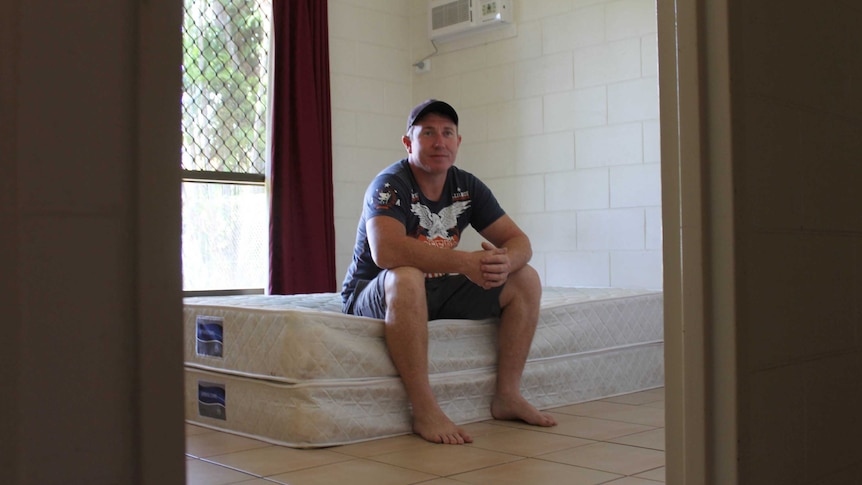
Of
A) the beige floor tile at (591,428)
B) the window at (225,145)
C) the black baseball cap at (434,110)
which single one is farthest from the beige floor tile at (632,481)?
the window at (225,145)

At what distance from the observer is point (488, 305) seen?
2914mm

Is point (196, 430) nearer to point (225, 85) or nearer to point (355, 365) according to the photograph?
point (355, 365)

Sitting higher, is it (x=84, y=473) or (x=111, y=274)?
(x=111, y=274)

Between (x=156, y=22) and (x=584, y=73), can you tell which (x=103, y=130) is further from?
(x=584, y=73)

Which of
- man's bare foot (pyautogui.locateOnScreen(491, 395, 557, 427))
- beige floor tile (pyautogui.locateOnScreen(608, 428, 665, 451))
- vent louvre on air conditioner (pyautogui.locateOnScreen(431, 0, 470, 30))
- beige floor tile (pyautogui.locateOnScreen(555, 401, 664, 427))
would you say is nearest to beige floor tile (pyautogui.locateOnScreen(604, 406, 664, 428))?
beige floor tile (pyautogui.locateOnScreen(555, 401, 664, 427))

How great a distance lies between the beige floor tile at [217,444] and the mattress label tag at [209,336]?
10.9 inches

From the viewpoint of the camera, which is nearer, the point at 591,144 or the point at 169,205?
the point at 169,205

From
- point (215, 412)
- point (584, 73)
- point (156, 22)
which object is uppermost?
point (584, 73)

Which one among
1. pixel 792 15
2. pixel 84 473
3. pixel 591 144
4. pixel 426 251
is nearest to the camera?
pixel 84 473

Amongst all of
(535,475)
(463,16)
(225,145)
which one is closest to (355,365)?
(535,475)

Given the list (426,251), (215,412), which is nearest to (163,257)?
(426,251)

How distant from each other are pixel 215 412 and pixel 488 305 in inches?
38.5

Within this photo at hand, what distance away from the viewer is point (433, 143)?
280 cm

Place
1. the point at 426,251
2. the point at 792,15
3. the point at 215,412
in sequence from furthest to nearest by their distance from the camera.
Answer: the point at 215,412
the point at 426,251
the point at 792,15
